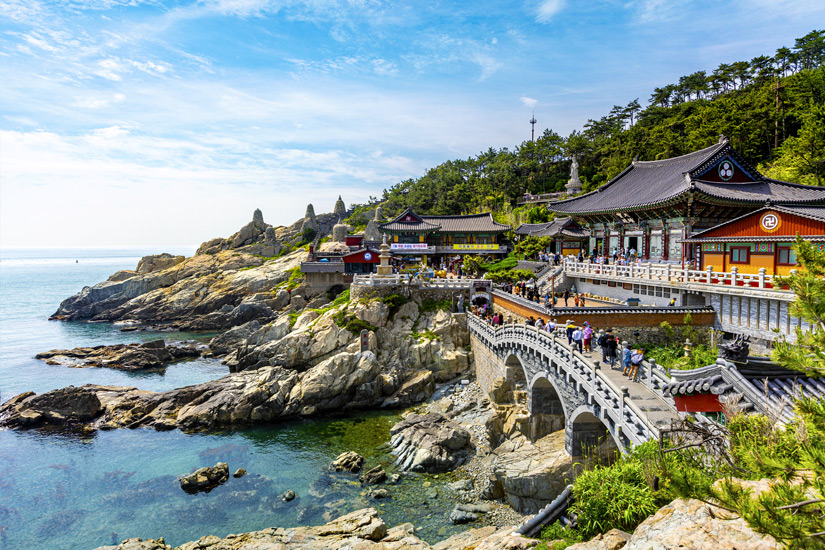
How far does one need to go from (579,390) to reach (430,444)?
1135 cm

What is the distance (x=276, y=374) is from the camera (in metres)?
39.2

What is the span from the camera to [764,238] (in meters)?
23.4

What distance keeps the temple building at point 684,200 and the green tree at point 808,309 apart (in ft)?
75.1

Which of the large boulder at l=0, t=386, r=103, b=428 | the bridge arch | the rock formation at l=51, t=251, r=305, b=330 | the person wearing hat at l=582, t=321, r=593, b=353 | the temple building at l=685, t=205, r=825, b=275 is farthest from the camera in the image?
the rock formation at l=51, t=251, r=305, b=330

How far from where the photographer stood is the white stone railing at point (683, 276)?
22547 millimetres

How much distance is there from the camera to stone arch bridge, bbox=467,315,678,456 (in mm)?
15680

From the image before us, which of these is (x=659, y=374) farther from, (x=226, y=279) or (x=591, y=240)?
(x=226, y=279)

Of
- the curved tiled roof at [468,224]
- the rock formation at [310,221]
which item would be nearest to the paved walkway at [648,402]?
the curved tiled roof at [468,224]

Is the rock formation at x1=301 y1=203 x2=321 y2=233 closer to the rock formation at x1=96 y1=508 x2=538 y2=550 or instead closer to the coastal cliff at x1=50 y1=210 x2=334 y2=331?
the coastal cliff at x1=50 y1=210 x2=334 y2=331

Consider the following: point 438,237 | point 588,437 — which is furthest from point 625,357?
point 438,237

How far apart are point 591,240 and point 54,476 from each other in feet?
155

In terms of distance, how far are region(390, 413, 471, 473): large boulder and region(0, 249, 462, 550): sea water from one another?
0.85m

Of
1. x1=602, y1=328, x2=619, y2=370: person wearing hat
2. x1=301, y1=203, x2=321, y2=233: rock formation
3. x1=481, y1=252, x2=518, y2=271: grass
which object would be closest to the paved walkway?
x1=602, y1=328, x2=619, y2=370: person wearing hat

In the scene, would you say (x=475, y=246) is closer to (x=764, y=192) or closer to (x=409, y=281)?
(x=409, y=281)
